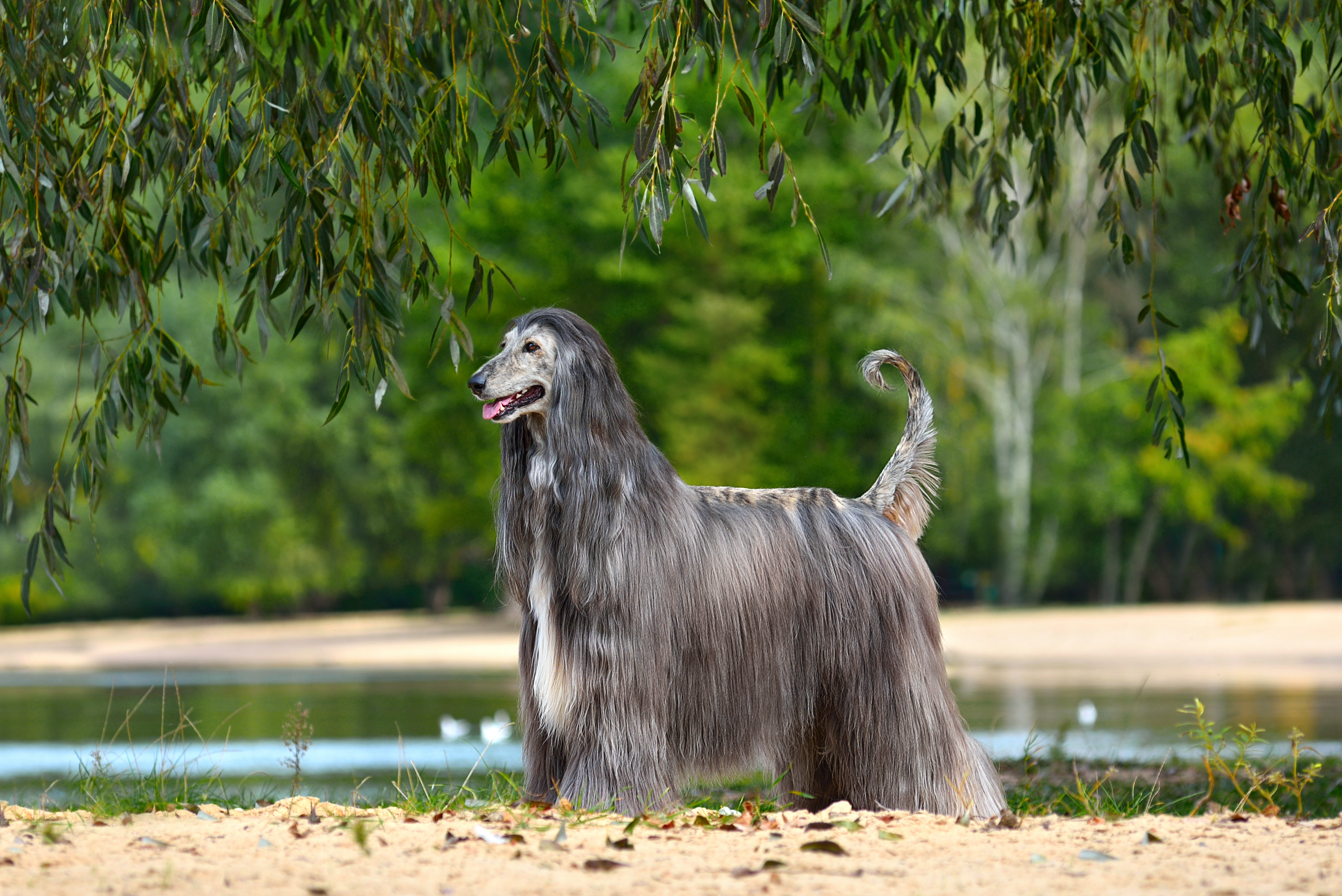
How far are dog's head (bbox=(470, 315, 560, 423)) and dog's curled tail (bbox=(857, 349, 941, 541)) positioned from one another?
1443 mm

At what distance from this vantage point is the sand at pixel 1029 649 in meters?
19.3

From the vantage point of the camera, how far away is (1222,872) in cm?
381

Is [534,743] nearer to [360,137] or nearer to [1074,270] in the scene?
[360,137]

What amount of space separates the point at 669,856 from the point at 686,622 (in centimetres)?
133

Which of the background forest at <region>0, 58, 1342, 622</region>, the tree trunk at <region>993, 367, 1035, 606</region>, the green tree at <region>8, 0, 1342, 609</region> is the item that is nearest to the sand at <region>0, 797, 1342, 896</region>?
the green tree at <region>8, 0, 1342, 609</region>

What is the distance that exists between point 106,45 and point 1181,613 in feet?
77.6

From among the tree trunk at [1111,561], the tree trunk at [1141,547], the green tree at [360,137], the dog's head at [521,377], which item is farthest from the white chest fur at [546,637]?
the tree trunk at [1111,561]

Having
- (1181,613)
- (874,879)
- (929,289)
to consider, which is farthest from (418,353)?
(874,879)

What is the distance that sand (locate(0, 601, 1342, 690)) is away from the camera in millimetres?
19312

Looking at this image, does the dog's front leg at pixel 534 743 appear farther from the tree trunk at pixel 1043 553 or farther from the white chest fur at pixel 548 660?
the tree trunk at pixel 1043 553

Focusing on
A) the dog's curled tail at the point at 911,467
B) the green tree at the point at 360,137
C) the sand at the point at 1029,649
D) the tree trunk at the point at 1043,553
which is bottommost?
the sand at the point at 1029,649

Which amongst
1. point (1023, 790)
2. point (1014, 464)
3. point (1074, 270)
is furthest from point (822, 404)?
point (1023, 790)

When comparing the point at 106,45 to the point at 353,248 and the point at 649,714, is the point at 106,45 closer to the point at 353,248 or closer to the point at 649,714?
the point at 353,248

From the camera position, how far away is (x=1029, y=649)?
2344cm
